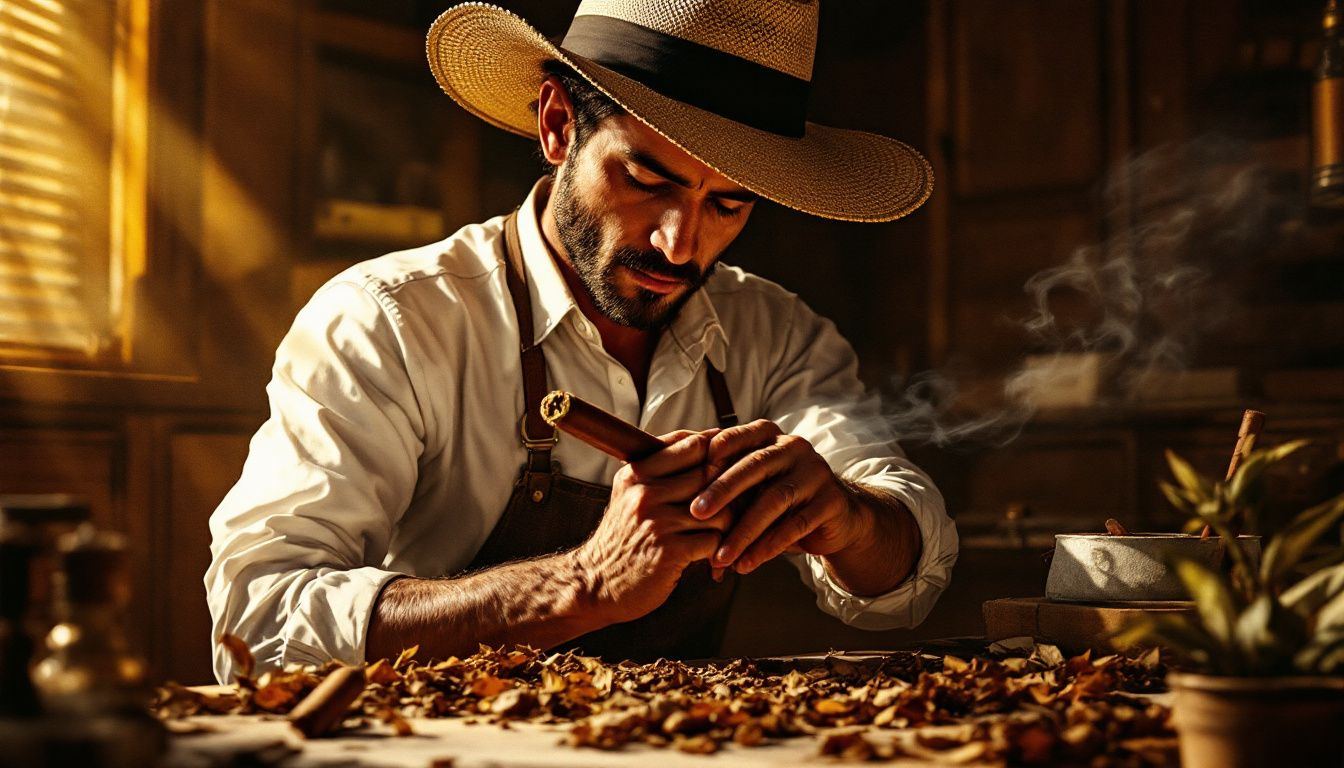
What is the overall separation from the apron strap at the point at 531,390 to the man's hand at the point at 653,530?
50cm

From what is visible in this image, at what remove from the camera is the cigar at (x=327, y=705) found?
3.93 ft

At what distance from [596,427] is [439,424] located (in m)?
0.89

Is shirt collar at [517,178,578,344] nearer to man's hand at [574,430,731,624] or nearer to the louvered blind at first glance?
man's hand at [574,430,731,624]

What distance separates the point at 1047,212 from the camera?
521cm

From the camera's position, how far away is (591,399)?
8.45ft

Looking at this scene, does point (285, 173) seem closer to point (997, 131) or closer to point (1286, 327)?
point (997, 131)

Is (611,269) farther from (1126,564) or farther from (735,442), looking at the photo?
(1126,564)

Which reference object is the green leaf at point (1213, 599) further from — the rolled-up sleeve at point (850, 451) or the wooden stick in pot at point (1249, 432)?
the rolled-up sleeve at point (850, 451)

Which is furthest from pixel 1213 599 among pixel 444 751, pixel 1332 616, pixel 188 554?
pixel 188 554

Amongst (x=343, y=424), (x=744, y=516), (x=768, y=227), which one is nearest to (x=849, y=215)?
(x=744, y=516)

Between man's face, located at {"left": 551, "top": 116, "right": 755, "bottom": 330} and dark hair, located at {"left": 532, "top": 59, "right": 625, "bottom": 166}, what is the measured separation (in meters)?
0.02

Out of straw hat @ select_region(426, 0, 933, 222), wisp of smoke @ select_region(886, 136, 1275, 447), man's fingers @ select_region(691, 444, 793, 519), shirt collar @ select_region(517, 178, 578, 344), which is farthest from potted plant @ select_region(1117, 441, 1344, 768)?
wisp of smoke @ select_region(886, 136, 1275, 447)

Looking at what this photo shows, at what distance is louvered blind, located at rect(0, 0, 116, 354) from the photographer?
331 centimetres

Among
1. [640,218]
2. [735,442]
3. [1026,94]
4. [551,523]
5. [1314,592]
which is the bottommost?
[1314,592]
